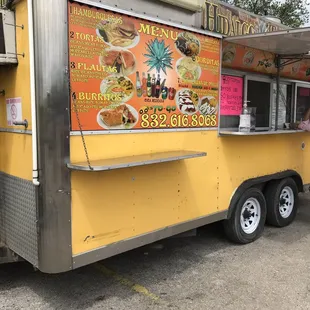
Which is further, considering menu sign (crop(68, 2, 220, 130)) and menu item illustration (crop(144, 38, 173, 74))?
menu item illustration (crop(144, 38, 173, 74))

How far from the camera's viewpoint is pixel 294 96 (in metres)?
6.35

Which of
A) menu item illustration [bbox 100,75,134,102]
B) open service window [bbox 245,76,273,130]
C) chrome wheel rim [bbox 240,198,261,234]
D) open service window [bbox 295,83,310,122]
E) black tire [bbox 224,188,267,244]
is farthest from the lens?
open service window [bbox 295,83,310,122]

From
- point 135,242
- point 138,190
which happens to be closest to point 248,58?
point 138,190

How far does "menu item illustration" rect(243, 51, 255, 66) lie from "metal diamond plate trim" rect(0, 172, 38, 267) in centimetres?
323

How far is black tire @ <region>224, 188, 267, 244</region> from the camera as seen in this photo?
4.93m

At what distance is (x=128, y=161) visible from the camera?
3.21 meters

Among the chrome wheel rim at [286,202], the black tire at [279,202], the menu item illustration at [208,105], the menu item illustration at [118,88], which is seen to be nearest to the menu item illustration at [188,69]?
the menu item illustration at [208,105]

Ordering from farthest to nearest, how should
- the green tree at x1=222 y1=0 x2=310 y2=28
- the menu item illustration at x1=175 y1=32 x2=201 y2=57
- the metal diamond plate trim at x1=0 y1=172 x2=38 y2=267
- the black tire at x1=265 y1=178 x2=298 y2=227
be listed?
the green tree at x1=222 y1=0 x2=310 y2=28, the black tire at x1=265 y1=178 x2=298 y2=227, the menu item illustration at x1=175 y1=32 x2=201 y2=57, the metal diamond plate trim at x1=0 y1=172 x2=38 y2=267

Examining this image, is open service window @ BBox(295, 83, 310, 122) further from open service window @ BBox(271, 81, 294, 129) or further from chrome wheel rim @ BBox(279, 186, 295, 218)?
chrome wheel rim @ BBox(279, 186, 295, 218)

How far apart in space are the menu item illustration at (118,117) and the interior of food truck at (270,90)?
1.40m

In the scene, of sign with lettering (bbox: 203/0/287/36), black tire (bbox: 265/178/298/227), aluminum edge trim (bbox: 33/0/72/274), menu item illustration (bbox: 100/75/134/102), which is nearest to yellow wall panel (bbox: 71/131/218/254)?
aluminum edge trim (bbox: 33/0/72/274)

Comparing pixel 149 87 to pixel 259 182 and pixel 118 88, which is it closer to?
pixel 118 88

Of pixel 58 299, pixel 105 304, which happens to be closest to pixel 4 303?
pixel 58 299

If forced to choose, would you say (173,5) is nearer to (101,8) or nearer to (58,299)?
(101,8)
